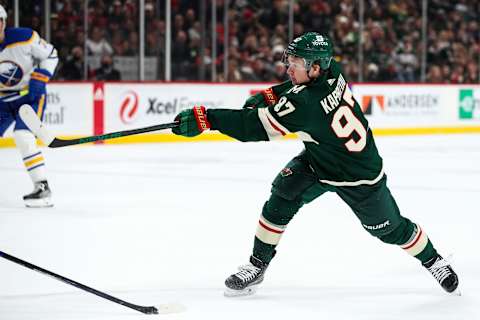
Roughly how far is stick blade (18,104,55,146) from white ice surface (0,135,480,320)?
1.67ft

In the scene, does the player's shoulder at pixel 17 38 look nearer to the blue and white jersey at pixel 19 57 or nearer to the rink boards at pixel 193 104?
the blue and white jersey at pixel 19 57

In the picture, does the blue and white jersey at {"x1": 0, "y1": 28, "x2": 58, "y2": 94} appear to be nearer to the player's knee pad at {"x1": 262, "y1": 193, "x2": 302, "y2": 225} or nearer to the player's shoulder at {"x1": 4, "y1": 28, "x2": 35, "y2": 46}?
the player's shoulder at {"x1": 4, "y1": 28, "x2": 35, "y2": 46}

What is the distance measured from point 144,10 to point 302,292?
7.60 meters

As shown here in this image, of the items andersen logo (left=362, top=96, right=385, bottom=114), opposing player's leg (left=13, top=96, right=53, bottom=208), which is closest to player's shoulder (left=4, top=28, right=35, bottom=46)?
opposing player's leg (left=13, top=96, right=53, bottom=208)

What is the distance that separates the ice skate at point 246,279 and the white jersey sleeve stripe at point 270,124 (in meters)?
0.59

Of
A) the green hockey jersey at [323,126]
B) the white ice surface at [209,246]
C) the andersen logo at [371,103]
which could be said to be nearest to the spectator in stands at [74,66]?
the white ice surface at [209,246]

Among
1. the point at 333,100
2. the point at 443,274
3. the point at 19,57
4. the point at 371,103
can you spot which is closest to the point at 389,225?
the point at 443,274

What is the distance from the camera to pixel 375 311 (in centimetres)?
312

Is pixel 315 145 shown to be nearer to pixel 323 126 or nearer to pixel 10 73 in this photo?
pixel 323 126

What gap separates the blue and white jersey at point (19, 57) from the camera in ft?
18.4

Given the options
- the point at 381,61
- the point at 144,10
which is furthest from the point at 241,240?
the point at 381,61

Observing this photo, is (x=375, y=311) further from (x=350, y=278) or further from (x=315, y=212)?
(x=315, y=212)

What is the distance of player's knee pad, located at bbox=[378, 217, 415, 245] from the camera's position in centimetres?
327

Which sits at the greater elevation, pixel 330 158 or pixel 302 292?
pixel 330 158
